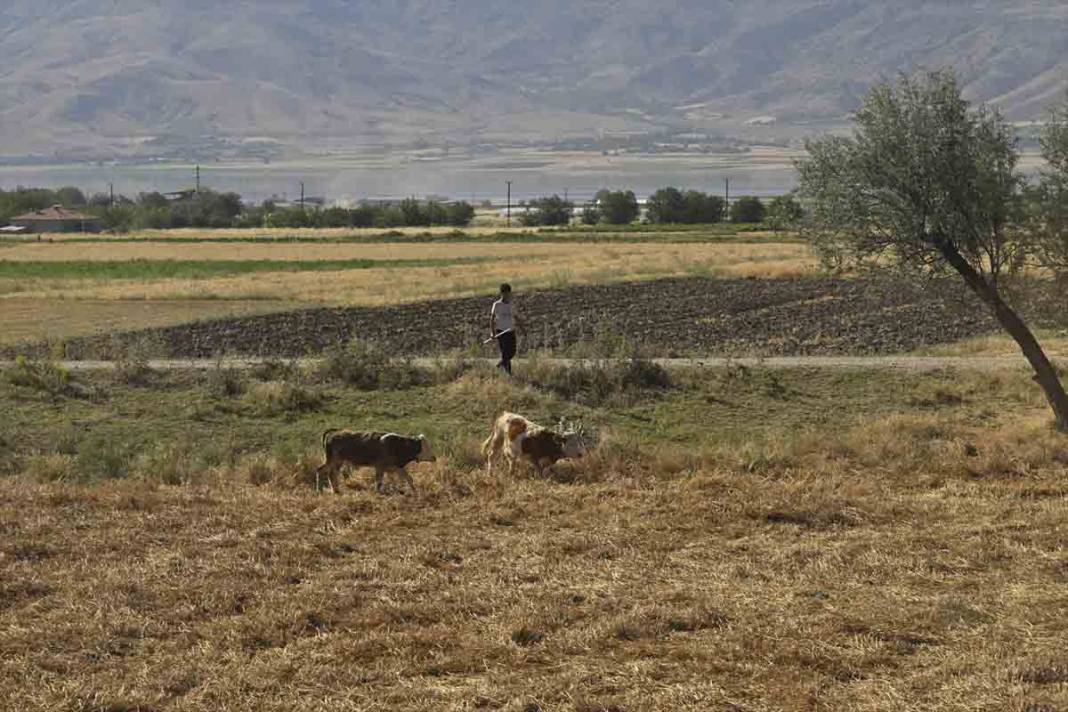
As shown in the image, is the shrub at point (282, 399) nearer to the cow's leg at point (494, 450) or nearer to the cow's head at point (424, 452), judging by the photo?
the cow's leg at point (494, 450)

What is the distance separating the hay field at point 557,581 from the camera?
326 inches

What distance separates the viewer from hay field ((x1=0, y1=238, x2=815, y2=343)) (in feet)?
159

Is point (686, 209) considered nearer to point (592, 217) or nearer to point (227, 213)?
point (592, 217)

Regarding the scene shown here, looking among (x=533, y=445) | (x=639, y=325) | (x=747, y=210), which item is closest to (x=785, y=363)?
(x=639, y=325)

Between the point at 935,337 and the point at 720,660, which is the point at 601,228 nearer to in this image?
the point at 935,337

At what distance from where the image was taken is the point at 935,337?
33.7 m

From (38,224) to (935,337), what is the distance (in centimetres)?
13309

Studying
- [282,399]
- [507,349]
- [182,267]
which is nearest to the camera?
[282,399]

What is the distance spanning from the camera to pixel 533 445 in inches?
629

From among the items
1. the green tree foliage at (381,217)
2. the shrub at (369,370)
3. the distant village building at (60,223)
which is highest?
the green tree foliage at (381,217)

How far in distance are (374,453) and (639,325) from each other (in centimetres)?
2401

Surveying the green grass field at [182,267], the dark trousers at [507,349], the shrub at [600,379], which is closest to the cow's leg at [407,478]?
the shrub at [600,379]

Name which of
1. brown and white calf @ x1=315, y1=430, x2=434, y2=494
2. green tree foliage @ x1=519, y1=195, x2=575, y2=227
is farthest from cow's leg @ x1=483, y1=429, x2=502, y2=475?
green tree foliage @ x1=519, y1=195, x2=575, y2=227

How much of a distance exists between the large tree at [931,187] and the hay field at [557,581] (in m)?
3.13
